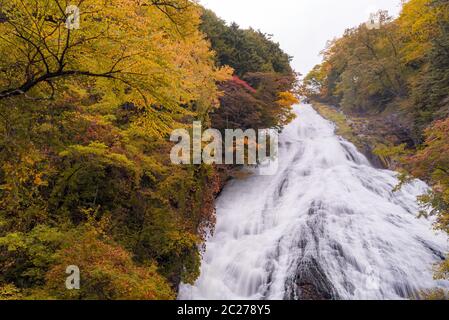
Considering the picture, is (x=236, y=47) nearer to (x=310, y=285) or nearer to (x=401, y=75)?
(x=401, y=75)

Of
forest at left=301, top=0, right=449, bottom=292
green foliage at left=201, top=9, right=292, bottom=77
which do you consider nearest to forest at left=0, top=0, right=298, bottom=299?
forest at left=301, top=0, right=449, bottom=292

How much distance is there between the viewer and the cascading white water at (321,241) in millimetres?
9578

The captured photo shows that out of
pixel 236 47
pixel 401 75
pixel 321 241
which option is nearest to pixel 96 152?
pixel 321 241

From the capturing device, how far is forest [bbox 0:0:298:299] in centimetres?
420

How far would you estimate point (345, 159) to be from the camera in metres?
18.7

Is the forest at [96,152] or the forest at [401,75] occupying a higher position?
the forest at [401,75]

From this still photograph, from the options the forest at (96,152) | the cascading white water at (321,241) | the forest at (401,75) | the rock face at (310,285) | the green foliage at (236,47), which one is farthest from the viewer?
the green foliage at (236,47)

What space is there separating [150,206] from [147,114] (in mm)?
4032

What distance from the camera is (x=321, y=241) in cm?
1102

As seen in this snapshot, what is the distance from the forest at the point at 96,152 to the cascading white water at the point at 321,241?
1864mm

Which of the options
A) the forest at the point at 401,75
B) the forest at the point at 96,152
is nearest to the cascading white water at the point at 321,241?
the forest at the point at 96,152

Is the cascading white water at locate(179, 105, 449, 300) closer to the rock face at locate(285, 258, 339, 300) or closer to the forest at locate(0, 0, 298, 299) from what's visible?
the rock face at locate(285, 258, 339, 300)

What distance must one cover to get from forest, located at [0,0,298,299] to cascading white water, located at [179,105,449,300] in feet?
6.12

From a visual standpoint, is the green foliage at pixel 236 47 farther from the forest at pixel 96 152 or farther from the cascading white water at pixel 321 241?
the forest at pixel 96 152
